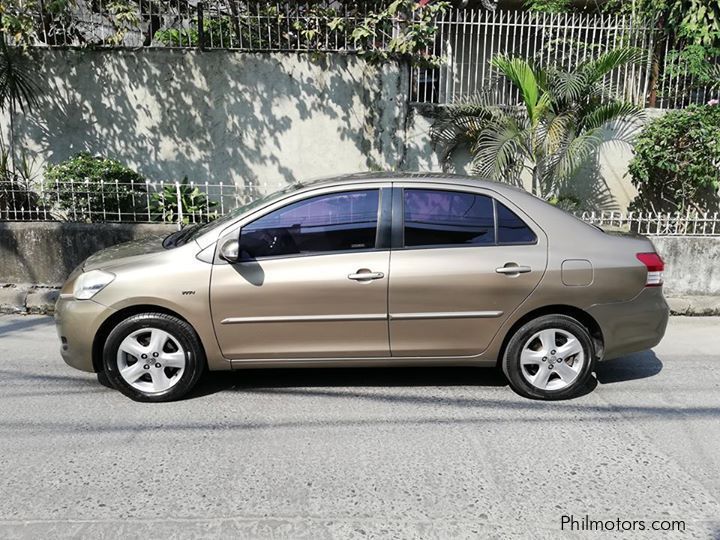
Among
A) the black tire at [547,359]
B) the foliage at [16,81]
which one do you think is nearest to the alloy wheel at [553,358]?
the black tire at [547,359]

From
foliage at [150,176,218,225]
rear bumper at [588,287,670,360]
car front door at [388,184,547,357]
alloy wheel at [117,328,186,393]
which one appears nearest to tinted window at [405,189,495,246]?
car front door at [388,184,547,357]

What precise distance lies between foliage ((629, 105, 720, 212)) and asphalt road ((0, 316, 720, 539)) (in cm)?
387

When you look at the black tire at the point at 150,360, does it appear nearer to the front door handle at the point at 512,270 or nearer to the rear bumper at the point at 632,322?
the front door handle at the point at 512,270

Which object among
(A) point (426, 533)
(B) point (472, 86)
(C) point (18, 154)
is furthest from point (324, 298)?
(C) point (18, 154)

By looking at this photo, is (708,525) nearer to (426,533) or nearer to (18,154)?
(426,533)

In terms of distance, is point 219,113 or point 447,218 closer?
point 447,218

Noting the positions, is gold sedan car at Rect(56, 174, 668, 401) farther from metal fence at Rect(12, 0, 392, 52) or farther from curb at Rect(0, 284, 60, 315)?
metal fence at Rect(12, 0, 392, 52)

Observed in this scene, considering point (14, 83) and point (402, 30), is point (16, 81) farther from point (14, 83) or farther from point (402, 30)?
point (402, 30)

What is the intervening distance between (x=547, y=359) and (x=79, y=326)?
→ 3238 millimetres

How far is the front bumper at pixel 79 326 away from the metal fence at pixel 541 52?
6.12 metres

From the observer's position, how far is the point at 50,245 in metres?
7.41

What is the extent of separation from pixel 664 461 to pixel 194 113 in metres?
7.41

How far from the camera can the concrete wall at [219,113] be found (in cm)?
880
